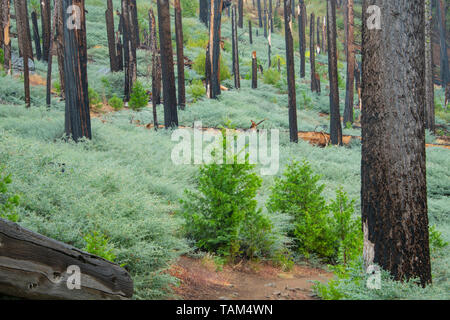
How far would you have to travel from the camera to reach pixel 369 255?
4035 mm

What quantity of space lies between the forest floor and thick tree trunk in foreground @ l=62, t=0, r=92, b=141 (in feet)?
16.1

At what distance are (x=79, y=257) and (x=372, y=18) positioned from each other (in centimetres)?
329

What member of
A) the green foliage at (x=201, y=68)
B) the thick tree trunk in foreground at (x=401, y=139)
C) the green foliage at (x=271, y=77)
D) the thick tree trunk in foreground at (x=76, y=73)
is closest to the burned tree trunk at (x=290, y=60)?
the thick tree trunk in foreground at (x=76, y=73)

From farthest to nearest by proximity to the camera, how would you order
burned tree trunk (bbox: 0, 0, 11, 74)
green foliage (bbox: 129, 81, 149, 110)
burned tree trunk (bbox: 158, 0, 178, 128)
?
green foliage (bbox: 129, 81, 149, 110), burned tree trunk (bbox: 0, 0, 11, 74), burned tree trunk (bbox: 158, 0, 178, 128)

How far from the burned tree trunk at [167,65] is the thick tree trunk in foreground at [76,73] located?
16.0ft

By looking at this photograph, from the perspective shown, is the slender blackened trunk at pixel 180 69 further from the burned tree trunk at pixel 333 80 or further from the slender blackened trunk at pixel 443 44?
the slender blackened trunk at pixel 443 44

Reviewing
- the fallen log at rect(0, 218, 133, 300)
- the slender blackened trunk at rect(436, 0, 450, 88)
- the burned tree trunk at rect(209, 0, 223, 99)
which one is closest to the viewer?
the fallen log at rect(0, 218, 133, 300)

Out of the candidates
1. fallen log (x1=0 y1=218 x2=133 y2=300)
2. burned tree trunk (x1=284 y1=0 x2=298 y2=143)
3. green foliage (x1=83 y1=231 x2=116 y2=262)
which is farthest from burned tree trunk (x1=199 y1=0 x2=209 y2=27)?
fallen log (x1=0 y1=218 x2=133 y2=300)

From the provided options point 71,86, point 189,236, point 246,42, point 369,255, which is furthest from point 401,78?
point 246,42

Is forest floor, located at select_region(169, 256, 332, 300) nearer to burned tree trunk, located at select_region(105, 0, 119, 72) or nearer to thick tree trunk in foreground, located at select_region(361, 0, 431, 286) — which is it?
thick tree trunk in foreground, located at select_region(361, 0, 431, 286)

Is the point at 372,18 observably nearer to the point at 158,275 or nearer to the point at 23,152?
the point at 158,275

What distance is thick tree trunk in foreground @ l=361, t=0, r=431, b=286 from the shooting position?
3.78 meters

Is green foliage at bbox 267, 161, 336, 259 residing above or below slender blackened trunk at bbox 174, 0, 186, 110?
below

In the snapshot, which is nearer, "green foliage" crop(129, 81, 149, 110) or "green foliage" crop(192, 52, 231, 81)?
"green foliage" crop(129, 81, 149, 110)
